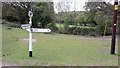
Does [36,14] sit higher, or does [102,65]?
[36,14]

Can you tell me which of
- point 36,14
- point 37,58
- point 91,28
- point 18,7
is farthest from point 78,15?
point 37,58

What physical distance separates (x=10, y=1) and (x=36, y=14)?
3390 mm

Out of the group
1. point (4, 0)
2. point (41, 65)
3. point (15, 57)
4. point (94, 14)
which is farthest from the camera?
point (4, 0)

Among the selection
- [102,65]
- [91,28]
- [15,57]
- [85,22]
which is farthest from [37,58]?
[85,22]

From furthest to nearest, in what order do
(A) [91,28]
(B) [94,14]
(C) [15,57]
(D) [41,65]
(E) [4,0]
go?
(E) [4,0] < (B) [94,14] < (A) [91,28] < (C) [15,57] < (D) [41,65]

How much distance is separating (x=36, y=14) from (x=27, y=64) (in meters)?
13.3

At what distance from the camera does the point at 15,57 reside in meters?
5.61

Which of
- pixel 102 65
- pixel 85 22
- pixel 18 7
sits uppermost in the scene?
pixel 18 7

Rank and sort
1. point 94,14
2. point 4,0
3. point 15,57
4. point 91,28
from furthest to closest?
point 4,0, point 94,14, point 91,28, point 15,57

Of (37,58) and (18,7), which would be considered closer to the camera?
(37,58)

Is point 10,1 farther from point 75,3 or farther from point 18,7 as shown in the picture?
point 75,3

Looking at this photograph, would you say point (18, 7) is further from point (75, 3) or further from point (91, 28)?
point (91, 28)

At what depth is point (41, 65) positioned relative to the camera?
15.6 ft

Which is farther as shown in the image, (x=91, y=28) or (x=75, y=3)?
(x=75, y=3)
